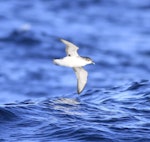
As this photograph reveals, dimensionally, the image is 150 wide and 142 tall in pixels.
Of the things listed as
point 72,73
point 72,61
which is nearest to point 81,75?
point 72,61

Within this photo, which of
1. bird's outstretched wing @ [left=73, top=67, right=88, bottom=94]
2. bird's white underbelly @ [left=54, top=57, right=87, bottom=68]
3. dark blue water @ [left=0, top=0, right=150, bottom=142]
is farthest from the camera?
bird's outstretched wing @ [left=73, top=67, right=88, bottom=94]

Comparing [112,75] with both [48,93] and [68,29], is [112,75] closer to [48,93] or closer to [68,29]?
[48,93]

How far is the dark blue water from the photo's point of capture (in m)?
11.8

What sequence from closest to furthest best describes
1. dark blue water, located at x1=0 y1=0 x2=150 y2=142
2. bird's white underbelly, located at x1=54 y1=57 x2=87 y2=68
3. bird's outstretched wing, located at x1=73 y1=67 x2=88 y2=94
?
1. dark blue water, located at x1=0 y1=0 x2=150 y2=142
2. bird's white underbelly, located at x1=54 y1=57 x2=87 y2=68
3. bird's outstretched wing, located at x1=73 y1=67 x2=88 y2=94

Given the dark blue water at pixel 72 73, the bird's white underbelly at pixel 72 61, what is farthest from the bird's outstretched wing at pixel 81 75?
the bird's white underbelly at pixel 72 61

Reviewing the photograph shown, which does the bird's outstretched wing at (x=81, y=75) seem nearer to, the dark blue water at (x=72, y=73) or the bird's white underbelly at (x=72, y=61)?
the dark blue water at (x=72, y=73)

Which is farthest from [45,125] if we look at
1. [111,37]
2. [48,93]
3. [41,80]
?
[111,37]

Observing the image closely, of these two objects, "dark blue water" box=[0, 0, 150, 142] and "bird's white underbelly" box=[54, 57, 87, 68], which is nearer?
"dark blue water" box=[0, 0, 150, 142]

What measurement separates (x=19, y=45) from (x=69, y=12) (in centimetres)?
590

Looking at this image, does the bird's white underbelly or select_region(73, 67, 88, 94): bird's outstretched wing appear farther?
select_region(73, 67, 88, 94): bird's outstretched wing

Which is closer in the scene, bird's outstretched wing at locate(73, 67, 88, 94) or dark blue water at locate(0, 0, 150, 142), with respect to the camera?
dark blue water at locate(0, 0, 150, 142)

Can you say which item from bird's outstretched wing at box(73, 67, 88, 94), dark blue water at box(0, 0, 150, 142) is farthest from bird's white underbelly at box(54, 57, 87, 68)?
dark blue water at box(0, 0, 150, 142)

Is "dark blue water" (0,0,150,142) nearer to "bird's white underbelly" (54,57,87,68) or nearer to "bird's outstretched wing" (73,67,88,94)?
"bird's outstretched wing" (73,67,88,94)

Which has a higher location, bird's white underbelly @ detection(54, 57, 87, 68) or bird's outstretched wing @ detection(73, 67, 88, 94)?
bird's outstretched wing @ detection(73, 67, 88, 94)
